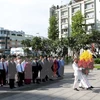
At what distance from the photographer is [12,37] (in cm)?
11962

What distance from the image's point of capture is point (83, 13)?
65.1 m

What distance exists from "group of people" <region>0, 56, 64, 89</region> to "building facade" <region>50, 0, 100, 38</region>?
45909mm

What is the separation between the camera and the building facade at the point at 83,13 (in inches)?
2467

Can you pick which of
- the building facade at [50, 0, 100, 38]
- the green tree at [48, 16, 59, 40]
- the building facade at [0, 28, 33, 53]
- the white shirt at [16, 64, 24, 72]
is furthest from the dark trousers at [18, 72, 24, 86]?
the building facade at [0, 28, 33, 53]

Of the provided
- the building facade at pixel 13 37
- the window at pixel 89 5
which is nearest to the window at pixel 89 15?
the window at pixel 89 5

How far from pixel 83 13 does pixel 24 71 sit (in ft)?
177

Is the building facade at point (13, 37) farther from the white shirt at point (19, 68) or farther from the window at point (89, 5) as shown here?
the white shirt at point (19, 68)

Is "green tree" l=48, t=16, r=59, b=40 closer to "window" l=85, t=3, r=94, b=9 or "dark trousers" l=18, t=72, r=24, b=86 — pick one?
"window" l=85, t=3, r=94, b=9

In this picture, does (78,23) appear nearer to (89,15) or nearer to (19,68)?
(89,15)

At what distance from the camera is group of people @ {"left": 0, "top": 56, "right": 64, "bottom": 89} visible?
12523 millimetres

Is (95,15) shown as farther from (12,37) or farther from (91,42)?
(12,37)

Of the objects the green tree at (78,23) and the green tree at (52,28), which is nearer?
the green tree at (78,23)

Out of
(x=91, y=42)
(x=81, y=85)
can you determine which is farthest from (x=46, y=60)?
(x=91, y=42)

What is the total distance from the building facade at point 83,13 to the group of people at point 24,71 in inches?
1807
